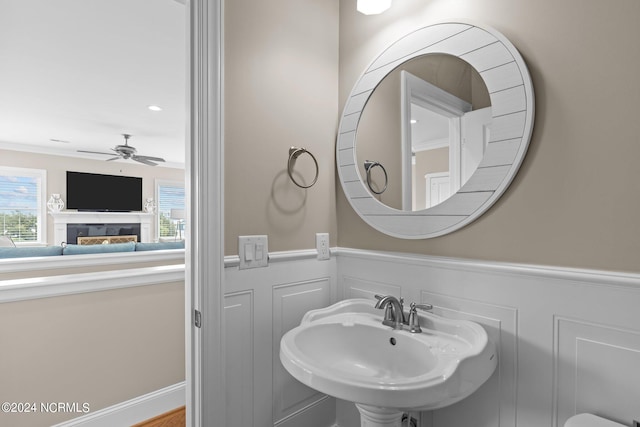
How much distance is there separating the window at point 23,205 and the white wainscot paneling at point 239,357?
722 centimetres

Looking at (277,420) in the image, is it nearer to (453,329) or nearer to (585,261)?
(453,329)

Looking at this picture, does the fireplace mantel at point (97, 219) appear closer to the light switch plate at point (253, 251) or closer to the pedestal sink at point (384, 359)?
the light switch plate at point (253, 251)

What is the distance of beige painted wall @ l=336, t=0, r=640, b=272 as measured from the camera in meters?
0.95

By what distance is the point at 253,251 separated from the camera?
4.60 feet

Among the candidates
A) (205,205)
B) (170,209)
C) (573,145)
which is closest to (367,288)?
(205,205)

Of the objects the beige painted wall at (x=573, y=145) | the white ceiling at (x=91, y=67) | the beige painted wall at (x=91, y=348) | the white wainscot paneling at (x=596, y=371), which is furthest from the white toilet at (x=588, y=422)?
the white ceiling at (x=91, y=67)

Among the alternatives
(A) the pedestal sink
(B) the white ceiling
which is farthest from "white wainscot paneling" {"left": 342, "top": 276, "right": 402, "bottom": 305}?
(B) the white ceiling

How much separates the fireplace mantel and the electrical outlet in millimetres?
7117

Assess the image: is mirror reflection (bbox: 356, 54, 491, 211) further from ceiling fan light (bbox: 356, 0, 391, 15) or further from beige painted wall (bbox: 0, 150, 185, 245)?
beige painted wall (bbox: 0, 150, 185, 245)

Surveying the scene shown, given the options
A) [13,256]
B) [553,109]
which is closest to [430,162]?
[553,109]

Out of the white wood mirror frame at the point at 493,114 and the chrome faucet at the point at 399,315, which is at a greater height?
the white wood mirror frame at the point at 493,114

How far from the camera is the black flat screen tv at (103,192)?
6855mm

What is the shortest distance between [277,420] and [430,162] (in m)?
1.30

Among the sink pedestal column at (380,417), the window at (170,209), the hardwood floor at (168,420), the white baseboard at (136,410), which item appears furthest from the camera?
the window at (170,209)
